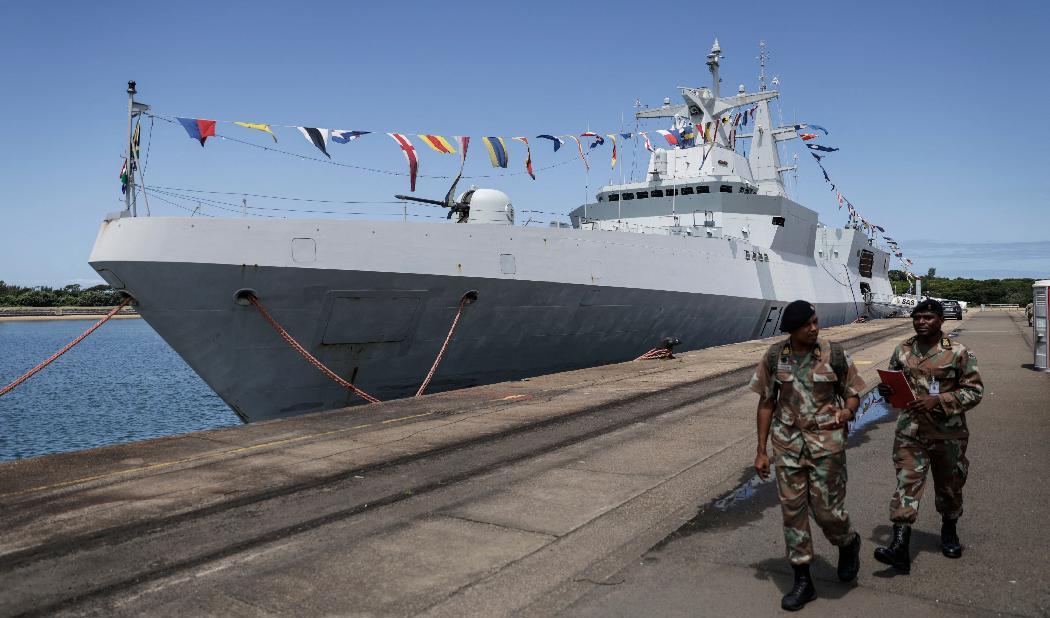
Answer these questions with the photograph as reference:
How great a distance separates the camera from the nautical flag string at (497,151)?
497 inches

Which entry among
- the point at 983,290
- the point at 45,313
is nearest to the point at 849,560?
the point at 45,313

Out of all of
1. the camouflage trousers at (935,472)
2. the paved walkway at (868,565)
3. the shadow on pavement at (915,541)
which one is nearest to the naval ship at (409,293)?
the paved walkway at (868,565)

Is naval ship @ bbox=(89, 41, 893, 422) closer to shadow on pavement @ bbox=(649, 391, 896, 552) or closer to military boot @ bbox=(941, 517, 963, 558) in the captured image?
shadow on pavement @ bbox=(649, 391, 896, 552)

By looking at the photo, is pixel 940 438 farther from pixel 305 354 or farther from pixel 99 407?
pixel 99 407

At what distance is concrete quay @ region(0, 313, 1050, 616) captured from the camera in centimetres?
338

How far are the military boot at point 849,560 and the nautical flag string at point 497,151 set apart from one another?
405 inches

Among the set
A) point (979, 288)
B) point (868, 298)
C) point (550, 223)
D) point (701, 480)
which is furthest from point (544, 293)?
point (979, 288)

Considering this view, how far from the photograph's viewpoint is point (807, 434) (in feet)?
11.0

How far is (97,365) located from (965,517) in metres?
37.8

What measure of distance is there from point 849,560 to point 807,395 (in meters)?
0.88

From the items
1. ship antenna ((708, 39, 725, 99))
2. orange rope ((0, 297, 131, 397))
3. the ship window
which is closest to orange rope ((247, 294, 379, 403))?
orange rope ((0, 297, 131, 397))

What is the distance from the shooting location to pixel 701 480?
5535mm

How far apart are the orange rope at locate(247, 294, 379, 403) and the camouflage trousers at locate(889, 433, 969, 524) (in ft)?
25.7

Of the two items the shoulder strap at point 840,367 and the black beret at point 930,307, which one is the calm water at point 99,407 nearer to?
the shoulder strap at point 840,367
